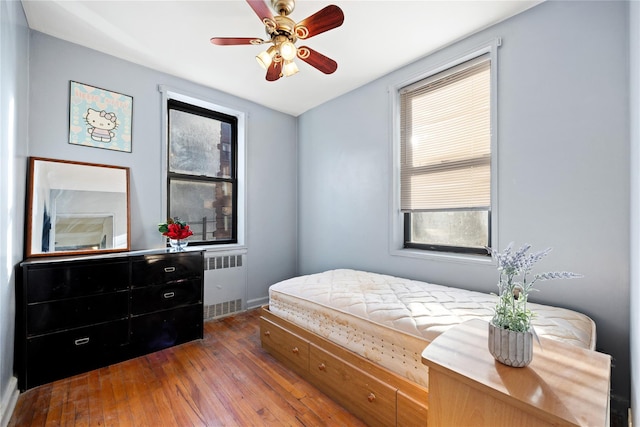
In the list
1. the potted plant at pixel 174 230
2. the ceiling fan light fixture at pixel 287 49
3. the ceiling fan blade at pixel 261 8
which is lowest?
A: the potted plant at pixel 174 230

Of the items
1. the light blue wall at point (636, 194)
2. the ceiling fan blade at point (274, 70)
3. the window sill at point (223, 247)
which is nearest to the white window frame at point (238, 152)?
the window sill at point (223, 247)

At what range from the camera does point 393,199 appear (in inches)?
116

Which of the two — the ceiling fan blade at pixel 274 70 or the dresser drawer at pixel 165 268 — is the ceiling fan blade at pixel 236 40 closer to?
the ceiling fan blade at pixel 274 70

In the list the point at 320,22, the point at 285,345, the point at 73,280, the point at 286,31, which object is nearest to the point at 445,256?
the point at 285,345

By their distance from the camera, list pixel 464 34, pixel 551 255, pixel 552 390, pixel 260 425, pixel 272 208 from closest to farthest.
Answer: pixel 552 390 < pixel 260 425 < pixel 551 255 < pixel 464 34 < pixel 272 208

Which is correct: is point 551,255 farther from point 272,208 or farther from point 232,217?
point 232,217

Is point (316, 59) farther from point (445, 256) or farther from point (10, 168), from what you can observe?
point (10, 168)

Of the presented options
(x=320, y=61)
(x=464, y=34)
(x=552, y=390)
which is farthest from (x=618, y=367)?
(x=320, y=61)

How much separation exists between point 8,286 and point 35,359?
615 mm

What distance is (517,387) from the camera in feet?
2.62

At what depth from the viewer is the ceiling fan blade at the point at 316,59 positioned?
6.53ft

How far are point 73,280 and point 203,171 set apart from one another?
1.79 meters

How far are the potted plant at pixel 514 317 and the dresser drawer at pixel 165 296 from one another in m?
2.63

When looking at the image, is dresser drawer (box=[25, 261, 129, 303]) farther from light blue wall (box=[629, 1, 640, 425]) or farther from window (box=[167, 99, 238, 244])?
light blue wall (box=[629, 1, 640, 425])
